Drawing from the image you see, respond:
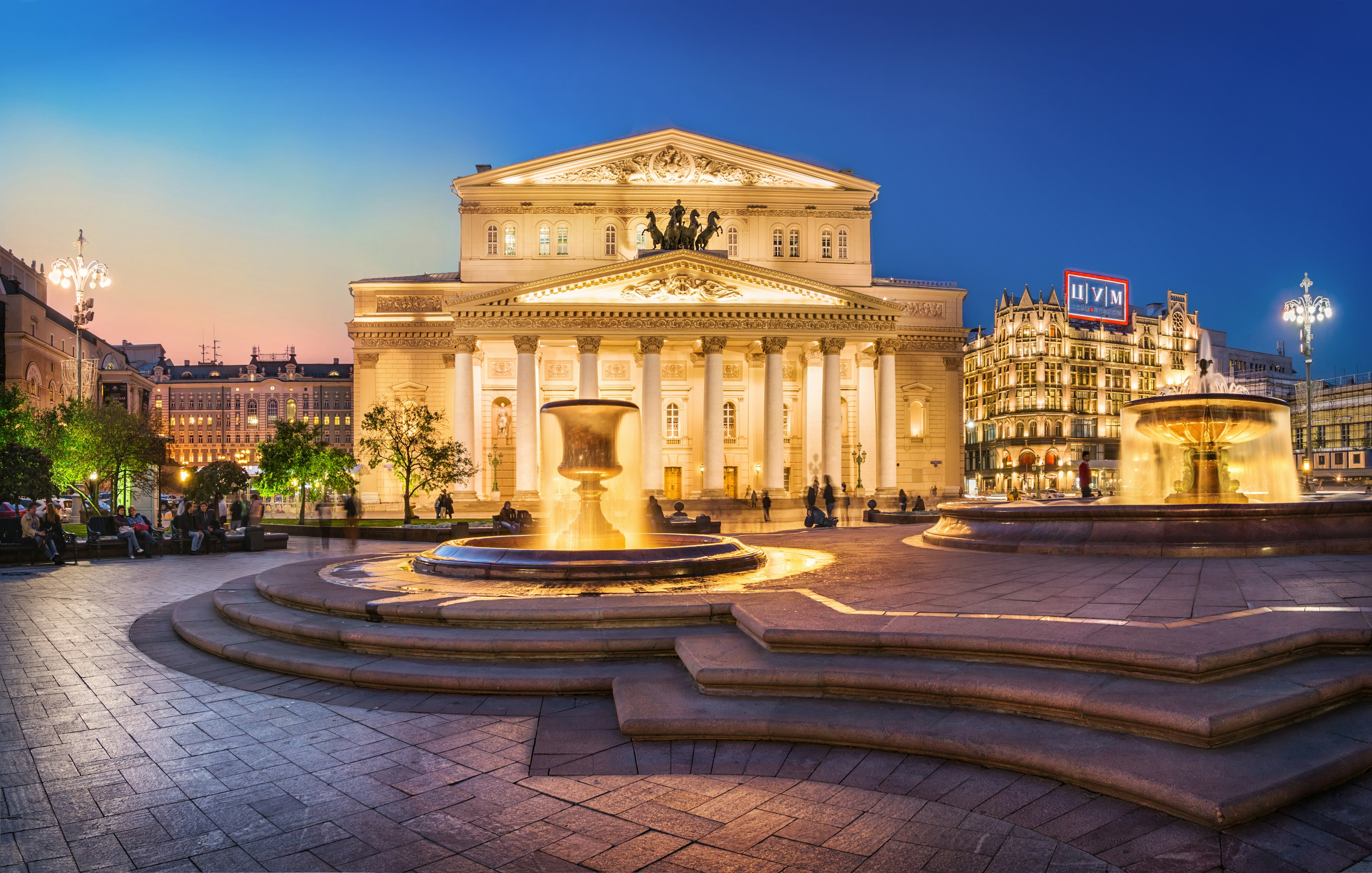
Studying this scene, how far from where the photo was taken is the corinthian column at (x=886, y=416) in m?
43.8

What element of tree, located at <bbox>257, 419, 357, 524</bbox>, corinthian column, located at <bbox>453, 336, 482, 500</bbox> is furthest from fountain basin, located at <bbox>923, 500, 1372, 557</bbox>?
corinthian column, located at <bbox>453, 336, 482, 500</bbox>

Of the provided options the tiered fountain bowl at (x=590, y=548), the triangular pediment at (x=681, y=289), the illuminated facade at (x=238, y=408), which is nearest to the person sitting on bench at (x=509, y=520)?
the tiered fountain bowl at (x=590, y=548)

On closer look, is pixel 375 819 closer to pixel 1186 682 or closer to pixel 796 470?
pixel 1186 682

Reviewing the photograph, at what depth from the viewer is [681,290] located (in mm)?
40812

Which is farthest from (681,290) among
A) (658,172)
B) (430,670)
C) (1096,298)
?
(1096,298)

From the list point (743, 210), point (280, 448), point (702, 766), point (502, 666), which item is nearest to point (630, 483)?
point (502, 666)

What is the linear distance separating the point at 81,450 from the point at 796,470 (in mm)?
34791

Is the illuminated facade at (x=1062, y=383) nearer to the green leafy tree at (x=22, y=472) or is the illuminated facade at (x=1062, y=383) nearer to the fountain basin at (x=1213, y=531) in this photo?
the fountain basin at (x=1213, y=531)

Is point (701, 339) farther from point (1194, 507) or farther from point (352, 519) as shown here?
point (1194, 507)

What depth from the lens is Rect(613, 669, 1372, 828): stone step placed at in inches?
153

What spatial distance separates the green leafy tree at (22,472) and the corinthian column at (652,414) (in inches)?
929

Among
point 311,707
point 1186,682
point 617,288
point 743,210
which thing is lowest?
point 311,707

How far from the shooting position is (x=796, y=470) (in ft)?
156

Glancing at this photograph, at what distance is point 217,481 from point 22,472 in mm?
10500
